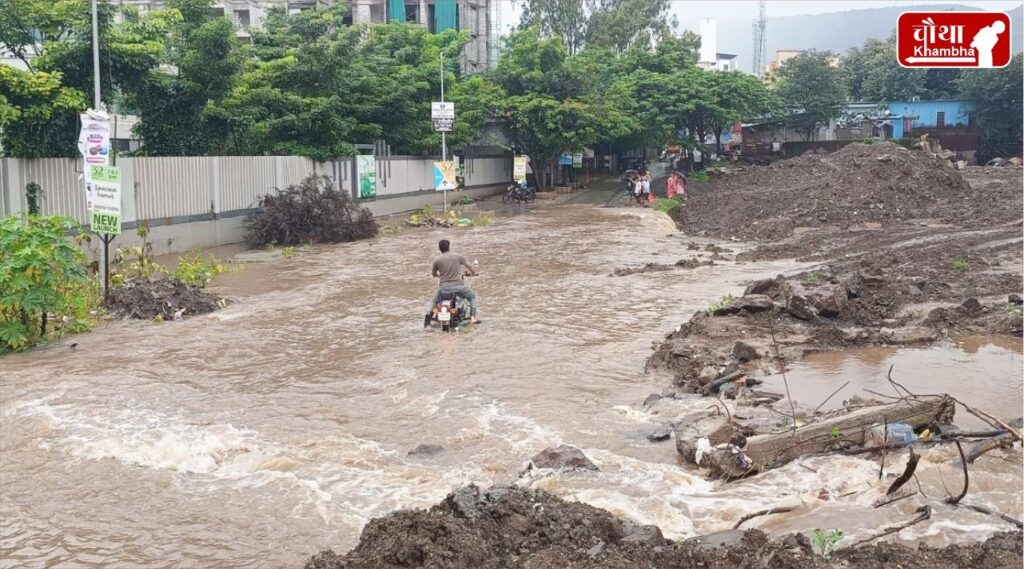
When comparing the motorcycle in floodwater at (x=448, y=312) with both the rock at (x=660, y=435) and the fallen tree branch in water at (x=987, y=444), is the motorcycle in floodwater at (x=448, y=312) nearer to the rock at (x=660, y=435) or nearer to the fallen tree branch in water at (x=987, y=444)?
the rock at (x=660, y=435)

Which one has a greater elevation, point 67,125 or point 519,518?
point 67,125

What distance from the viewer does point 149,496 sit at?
7078 mm

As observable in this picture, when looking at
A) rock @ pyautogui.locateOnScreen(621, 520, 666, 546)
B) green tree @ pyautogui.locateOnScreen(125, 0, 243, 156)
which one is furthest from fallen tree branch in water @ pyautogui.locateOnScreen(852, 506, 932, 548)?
green tree @ pyautogui.locateOnScreen(125, 0, 243, 156)

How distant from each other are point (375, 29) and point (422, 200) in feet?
25.7

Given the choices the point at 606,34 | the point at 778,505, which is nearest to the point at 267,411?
the point at 778,505

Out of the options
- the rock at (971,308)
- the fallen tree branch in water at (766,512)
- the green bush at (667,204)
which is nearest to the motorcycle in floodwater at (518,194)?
the green bush at (667,204)

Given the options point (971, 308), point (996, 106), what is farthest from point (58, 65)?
point (996, 106)

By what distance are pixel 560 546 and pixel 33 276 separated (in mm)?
8884

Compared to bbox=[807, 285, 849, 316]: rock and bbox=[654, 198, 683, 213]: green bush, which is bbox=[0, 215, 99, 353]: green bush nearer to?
bbox=[807, 285, 849, 316]: rock

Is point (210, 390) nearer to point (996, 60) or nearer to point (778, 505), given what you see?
point (778, 505)

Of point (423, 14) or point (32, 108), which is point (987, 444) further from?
point (423, 14)

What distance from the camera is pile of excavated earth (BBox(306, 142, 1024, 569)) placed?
4.91m

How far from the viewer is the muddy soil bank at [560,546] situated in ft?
15.3

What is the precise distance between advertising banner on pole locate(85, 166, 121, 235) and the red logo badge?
12191 millimetres
